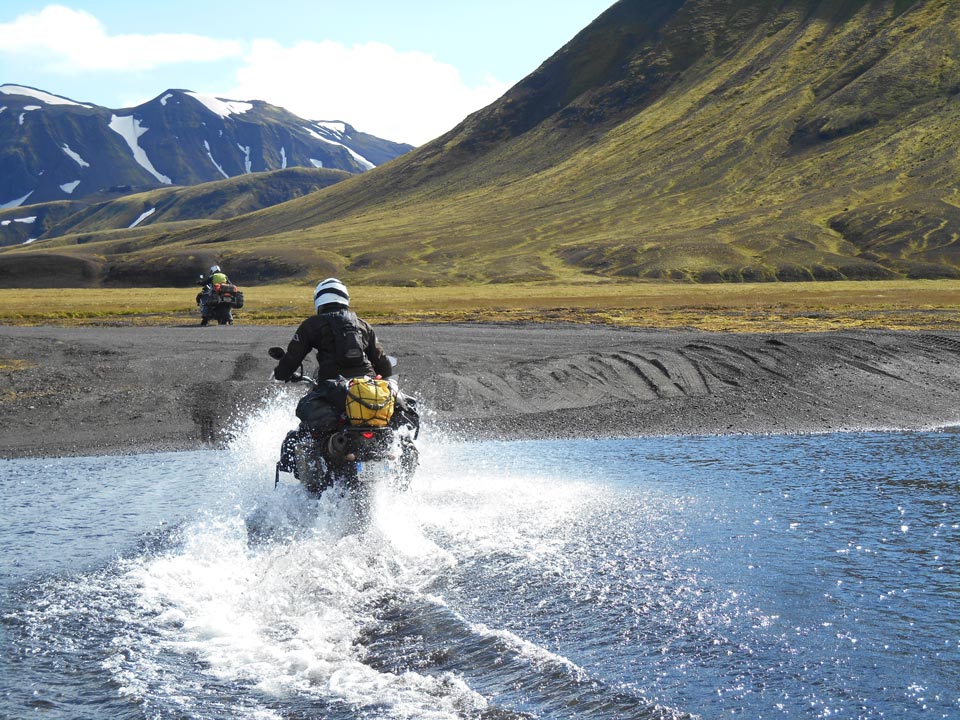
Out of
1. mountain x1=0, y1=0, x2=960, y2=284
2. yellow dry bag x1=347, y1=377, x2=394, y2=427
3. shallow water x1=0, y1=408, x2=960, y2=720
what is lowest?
shallow water x1=0, y1=408, x2=960, y2=720

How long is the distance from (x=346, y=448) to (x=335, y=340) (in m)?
1.55

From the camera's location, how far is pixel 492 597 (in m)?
8.43

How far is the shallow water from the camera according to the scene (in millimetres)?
6449

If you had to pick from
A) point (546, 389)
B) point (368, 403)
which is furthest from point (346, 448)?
point (546, 389)

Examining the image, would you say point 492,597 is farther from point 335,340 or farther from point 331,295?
point 331,295

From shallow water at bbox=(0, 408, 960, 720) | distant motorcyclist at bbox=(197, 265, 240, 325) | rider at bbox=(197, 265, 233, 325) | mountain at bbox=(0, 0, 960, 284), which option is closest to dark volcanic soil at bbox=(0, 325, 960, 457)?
shallow water at bbox=(0, 408, 960, 720)

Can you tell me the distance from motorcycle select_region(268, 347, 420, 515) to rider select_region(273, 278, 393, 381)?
10.8 inches

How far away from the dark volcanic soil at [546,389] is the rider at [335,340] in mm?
6941

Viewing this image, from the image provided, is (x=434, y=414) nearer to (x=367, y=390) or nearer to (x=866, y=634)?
(x=367, y=390)

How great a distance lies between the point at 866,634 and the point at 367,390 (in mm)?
5184

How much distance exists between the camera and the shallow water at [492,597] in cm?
645

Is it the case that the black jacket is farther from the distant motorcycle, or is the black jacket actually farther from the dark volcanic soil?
the distant motorcycle

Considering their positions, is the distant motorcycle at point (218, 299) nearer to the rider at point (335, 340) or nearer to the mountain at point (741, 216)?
the rider at point (335, 340)

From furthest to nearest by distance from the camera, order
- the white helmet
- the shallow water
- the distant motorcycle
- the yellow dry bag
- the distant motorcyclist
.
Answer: the distant motorcycle, the distant motorcyclist, the white helmet, the yellow dry bag, the shallow water
